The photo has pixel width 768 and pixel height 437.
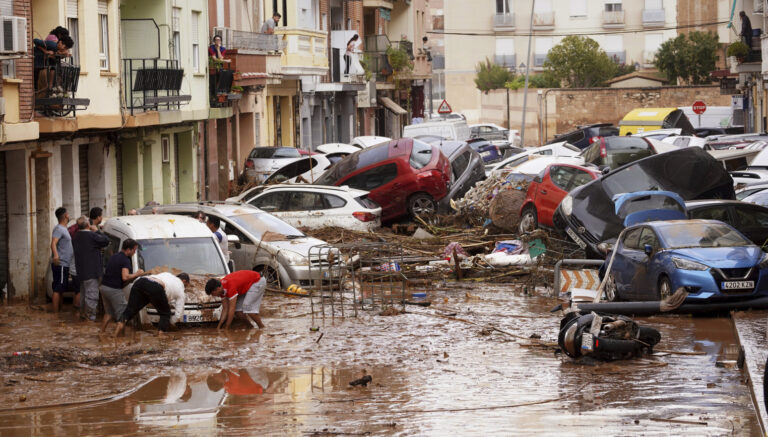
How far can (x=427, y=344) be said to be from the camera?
1514cm

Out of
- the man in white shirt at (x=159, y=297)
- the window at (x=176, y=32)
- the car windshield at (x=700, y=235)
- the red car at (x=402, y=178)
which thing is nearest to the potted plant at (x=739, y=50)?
the red car at (x=402, y=178)

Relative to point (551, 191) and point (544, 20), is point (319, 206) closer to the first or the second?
point (551, 191)

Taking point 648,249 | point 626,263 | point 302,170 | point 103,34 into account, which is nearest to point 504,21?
point 302,170

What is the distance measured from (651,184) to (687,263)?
641 cm

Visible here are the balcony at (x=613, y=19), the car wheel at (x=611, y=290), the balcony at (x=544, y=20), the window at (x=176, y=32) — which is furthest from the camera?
the balcony at (x=544, y=20)

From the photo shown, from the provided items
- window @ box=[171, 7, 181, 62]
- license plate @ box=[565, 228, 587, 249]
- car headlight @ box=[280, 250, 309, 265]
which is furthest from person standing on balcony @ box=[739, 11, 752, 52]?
car headlight @ box=[280, 250, 309, 265]

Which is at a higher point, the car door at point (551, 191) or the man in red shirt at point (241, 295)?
the car door at point (551, 191)

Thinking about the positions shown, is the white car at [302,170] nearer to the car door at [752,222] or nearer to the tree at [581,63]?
the car door at [752,222]

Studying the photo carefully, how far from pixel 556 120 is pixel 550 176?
50.7 m

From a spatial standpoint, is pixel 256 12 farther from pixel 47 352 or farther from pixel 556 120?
pixel 556 120

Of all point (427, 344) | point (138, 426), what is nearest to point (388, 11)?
point (427, 344)

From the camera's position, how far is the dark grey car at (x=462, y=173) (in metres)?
28.7

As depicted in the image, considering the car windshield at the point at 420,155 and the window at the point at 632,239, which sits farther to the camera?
the car windshield at the point at 420,155

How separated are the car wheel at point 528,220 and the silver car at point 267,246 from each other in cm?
523
